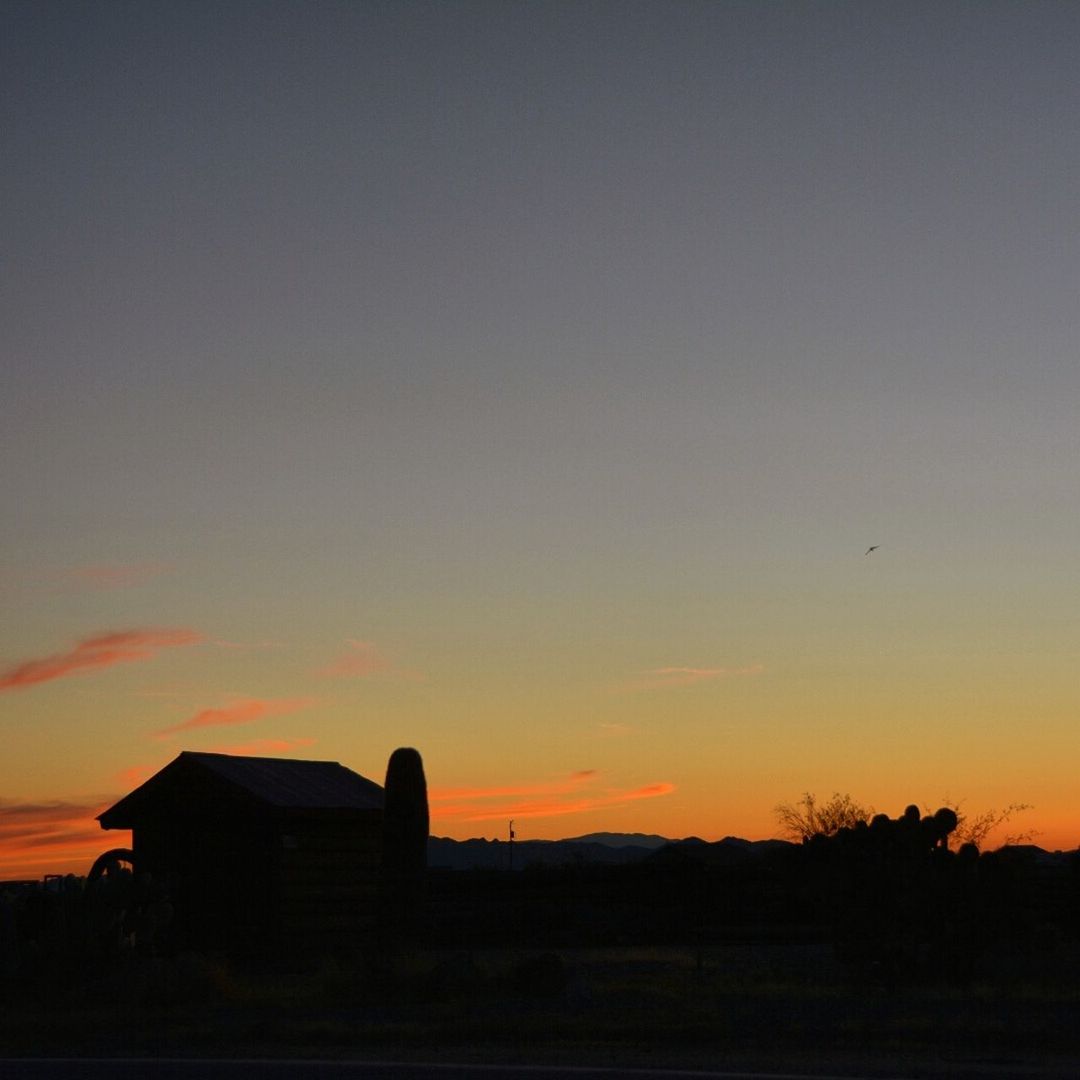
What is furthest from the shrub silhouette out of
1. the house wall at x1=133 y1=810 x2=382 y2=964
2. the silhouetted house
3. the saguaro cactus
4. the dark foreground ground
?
the silhouetted house

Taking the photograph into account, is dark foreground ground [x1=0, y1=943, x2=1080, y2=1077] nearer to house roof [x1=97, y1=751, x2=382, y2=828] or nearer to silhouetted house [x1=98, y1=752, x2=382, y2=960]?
silhouetted house [x1=98, y1=752, x2=382, y2=960]

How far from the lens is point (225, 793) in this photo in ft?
104

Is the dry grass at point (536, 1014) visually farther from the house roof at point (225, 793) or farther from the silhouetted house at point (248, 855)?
the house roof at point (225, 793)

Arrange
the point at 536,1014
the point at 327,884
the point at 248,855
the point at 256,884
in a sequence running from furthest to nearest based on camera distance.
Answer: the point at 327,884 < the point at 248,855 < the point at 256,884 < the point at 536,1014

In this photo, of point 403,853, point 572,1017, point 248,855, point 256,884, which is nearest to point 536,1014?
point 572,1017

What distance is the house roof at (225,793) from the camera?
31766 millimetres

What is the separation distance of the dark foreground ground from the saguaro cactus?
5657mm

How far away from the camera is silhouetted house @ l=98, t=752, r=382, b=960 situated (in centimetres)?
3159

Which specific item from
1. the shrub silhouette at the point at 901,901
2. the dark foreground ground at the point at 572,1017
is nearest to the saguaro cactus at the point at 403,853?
the dark foreground ground at the point at 572,1017

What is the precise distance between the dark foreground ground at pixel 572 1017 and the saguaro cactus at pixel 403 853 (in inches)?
223

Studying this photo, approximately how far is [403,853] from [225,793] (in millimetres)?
3827

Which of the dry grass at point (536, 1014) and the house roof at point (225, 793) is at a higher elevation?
the house roof at point (225, 793)

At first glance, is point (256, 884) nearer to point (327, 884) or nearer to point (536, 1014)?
point (327, 884)

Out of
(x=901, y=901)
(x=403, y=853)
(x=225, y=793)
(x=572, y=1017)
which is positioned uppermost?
(x=225, y=793)
